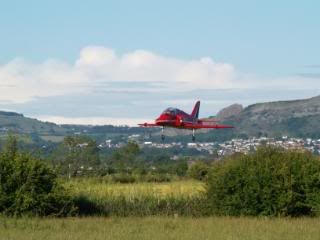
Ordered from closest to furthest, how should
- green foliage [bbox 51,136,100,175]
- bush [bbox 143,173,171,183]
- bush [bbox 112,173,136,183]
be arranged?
bush [bbox 112,173,136,183], green foliage [bbox 51,136,100,175], bush [bbox 143,173,171,183]

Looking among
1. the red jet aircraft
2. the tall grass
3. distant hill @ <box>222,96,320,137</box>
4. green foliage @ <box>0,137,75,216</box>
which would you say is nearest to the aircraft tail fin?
the red jet aircraft

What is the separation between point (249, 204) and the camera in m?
37.5

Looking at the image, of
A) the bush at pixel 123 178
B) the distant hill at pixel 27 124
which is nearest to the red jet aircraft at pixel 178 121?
the bush at pixel 123 178

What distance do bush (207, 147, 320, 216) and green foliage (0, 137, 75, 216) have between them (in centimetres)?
643

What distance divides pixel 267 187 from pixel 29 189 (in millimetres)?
9870

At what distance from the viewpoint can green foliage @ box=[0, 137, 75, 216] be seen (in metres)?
35.3

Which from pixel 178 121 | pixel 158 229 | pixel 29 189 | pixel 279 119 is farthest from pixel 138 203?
pixel 279 119

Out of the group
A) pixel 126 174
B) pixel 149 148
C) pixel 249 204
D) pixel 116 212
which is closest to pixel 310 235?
pixel 249 204

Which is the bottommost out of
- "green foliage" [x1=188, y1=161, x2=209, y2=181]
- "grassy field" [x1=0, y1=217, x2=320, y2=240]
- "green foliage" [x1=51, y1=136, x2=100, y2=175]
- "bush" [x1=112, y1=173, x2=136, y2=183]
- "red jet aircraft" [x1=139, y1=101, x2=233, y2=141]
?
"grassy field" [x1=0, y1=217, x2=320, y2=240]

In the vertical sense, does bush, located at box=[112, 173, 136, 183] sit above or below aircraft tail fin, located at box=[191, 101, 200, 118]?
below

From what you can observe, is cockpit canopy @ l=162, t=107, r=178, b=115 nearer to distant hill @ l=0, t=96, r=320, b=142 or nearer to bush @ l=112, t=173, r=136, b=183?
bush @ l=112, t=173, r=136, b=183

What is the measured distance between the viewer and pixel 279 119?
17250 centimetres

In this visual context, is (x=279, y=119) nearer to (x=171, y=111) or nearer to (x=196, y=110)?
(x=196, y=110)

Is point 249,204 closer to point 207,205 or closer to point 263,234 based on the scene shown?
point 207,205
